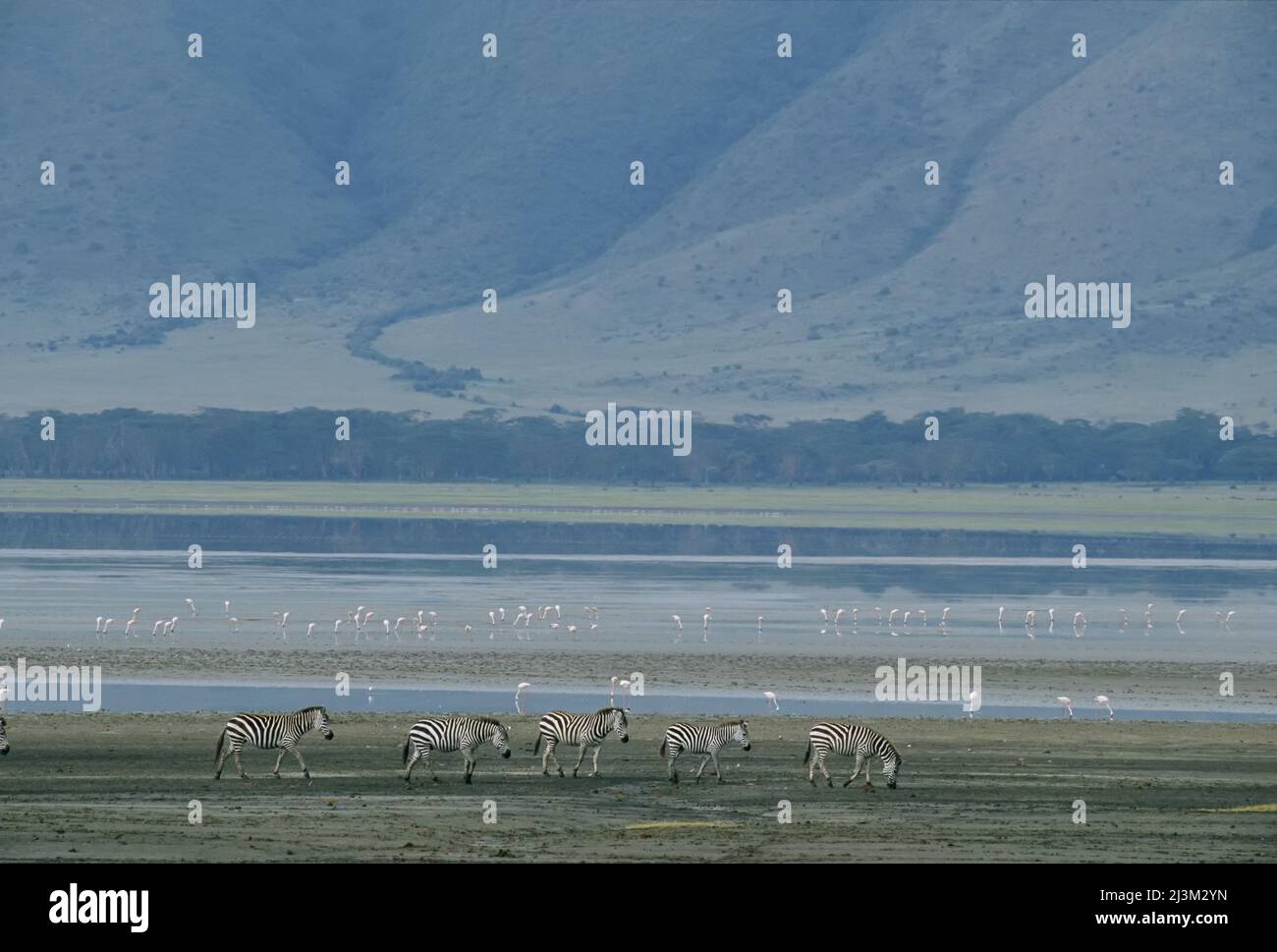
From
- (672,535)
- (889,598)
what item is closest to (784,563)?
(889,598)

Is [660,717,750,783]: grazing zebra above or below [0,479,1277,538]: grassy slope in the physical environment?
below

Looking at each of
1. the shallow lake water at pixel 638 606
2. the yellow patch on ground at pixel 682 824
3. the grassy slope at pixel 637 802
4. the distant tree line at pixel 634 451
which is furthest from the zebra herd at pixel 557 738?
the distant tree line at pixel 634 451

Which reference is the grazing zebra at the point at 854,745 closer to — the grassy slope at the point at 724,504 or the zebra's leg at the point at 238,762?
the zebra's leg at the point at 238,762

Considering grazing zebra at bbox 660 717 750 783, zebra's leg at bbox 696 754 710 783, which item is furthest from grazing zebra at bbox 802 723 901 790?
zebra's leg at bbox 696 754 710 783

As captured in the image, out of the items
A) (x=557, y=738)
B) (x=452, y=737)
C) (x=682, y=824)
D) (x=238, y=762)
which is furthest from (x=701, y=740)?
(x=238, y=762)

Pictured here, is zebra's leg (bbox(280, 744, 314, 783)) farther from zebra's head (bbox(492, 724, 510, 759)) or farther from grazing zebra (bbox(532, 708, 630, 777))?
grazing zebra (bbox(532, 708, 630, 777))
